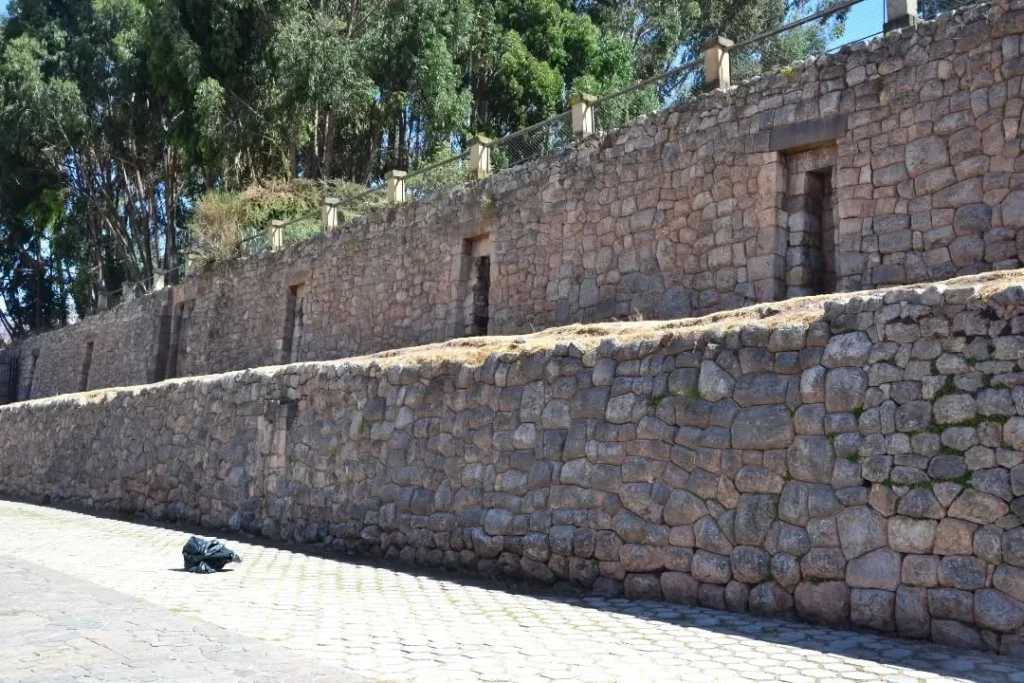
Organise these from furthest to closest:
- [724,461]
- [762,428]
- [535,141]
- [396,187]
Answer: [396,187] < [535,141] < [724,461] < [762,428]

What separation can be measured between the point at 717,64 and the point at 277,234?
1290 centimetres

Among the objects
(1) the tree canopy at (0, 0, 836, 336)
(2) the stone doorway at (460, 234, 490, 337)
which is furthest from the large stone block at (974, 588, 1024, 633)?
(1) the tree canopy at (0, 0, 836, 336)

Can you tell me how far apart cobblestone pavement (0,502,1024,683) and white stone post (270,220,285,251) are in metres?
14.4

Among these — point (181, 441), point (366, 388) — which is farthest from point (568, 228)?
point (181, 441)

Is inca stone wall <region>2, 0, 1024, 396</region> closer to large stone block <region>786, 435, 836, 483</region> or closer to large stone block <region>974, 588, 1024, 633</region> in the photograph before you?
large stone block <region>786, 435, 836, 483</region>

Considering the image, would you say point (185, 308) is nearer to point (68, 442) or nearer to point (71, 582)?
point (68, 442)

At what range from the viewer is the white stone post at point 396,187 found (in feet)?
63.3

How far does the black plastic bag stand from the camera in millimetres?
8914

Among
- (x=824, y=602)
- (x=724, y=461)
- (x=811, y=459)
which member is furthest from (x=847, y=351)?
(x=824, y=602)

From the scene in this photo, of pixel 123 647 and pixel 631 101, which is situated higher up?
pixel 631 101

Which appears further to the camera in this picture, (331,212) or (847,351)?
(331,212)

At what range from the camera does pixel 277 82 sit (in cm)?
2631

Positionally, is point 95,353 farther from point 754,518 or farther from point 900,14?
point 754,518

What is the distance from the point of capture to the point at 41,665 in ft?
16.8
